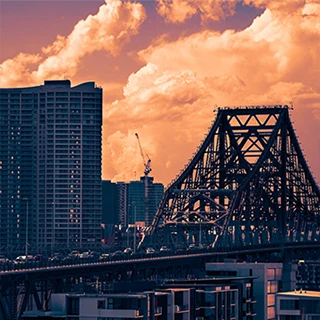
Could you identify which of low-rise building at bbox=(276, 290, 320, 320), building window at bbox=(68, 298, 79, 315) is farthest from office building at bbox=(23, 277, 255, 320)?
low-rise building at bbox=(276, 290, 320, 320)

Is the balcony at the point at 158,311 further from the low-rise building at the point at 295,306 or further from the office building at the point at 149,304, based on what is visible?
the low-rise building at the point at 295,306

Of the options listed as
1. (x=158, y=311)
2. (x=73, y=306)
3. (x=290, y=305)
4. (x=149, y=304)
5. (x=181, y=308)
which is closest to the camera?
(x=290, y=305)

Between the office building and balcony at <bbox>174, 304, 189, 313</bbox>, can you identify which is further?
balcony at <bbox>174, 304, 189, 313</bbox>

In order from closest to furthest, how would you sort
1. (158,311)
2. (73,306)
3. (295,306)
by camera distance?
(295,306)
(73,306)
(158,311)

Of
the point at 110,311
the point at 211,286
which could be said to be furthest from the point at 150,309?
the point at 211,286

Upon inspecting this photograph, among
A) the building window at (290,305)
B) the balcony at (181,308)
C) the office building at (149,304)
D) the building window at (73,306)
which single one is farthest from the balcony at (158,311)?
the building window at (290,305)

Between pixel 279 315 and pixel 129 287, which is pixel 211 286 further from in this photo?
pixel 279 315

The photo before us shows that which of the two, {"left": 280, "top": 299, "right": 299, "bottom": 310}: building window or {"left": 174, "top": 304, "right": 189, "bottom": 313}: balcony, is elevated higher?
{"left": 280, "top": 299, "right": 299, "bottom": 310}: building window

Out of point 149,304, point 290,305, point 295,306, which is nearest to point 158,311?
point 149,304

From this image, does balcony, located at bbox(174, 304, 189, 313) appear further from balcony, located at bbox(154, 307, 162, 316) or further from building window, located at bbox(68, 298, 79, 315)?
building window, located at bbox(68, 298, 79, 315)

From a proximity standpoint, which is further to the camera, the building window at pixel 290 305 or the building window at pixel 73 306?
the building window at pixel 73 306

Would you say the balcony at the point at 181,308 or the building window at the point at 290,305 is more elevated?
the building window at the point at 290,305

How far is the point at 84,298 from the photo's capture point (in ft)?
583

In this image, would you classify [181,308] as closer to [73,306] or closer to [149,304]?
[149,304]
